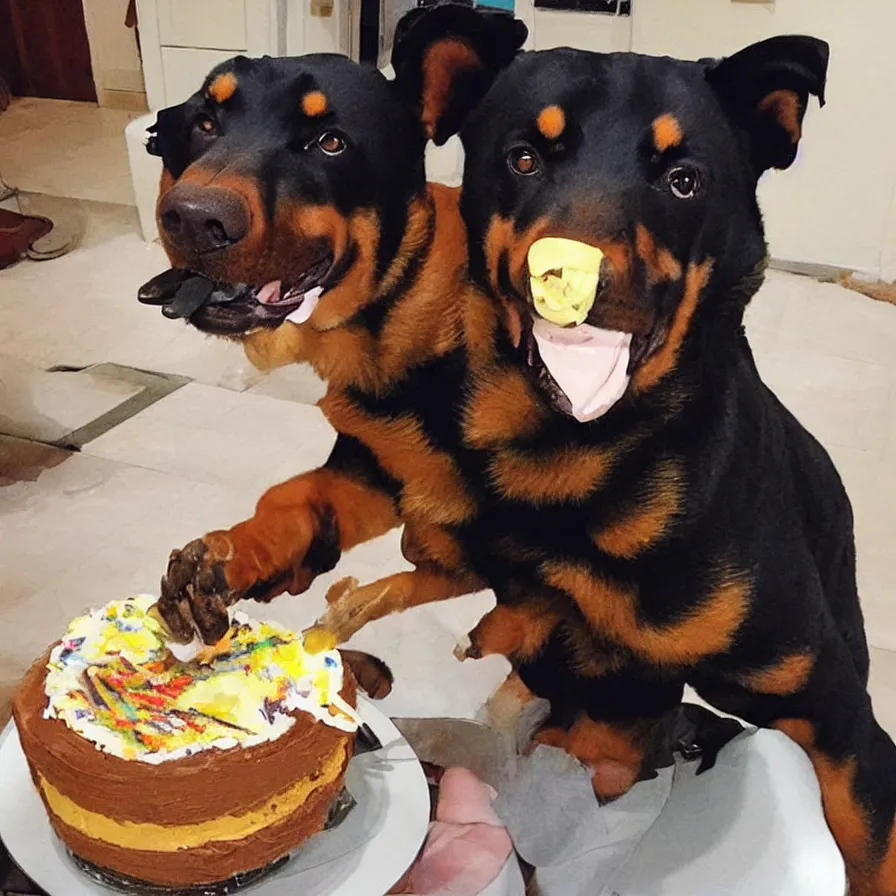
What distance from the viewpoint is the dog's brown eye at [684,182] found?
0.51 metres

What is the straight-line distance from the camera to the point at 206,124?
548 millimetres

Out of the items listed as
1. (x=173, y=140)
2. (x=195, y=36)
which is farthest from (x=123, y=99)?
(x=173, y=140)

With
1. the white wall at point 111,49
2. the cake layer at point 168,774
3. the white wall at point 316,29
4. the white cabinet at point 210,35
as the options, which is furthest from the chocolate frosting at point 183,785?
the white wall at point 111,49

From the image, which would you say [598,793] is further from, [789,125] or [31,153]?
[31,153]

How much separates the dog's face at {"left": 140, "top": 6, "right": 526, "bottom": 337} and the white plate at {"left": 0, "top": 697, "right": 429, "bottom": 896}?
1.05 ft

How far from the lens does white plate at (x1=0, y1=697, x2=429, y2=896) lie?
0.65 m

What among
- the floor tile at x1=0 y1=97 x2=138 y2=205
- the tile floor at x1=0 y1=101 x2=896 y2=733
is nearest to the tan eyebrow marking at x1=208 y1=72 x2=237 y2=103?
the tile floor at x1=0 y1=101 x2=896 y2=733

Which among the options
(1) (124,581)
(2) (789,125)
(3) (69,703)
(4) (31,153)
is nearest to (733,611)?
(2) (789,125)

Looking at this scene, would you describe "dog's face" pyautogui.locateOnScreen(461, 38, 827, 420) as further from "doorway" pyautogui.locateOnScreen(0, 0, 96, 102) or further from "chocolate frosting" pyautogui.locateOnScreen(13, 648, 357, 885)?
"doorway" pyautogui.locateOnScreen(0, 0, 96, 102)

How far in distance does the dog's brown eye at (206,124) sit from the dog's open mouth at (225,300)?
0.08 meters

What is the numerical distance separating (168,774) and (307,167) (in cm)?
32

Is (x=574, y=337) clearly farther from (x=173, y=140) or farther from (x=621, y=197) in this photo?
(x=173, y=140)

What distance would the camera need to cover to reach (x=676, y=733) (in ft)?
2.57

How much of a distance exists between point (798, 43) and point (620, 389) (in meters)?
0.19
